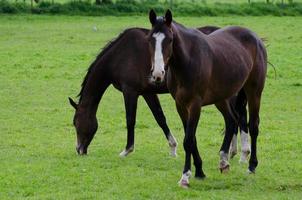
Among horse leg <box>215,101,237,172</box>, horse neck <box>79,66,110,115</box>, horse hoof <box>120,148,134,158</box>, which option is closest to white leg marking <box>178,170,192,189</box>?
horse leg <box>215,101,237,172</box>

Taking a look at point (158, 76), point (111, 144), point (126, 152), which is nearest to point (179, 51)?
point (158, 76)

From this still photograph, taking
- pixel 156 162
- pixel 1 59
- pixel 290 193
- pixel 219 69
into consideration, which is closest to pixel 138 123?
pixel 156 162

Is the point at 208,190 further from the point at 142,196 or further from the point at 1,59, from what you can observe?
the point at 1,59

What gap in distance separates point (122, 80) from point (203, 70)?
8.40 ft

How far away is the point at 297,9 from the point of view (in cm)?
3734

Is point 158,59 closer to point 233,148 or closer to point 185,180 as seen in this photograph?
point 185,180

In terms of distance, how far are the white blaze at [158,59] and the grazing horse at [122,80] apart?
2805 millimetres

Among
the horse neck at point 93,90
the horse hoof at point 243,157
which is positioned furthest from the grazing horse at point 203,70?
the horse neck at point 93,90

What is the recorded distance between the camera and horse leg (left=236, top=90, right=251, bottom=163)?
10.4 meters

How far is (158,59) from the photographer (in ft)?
26.1

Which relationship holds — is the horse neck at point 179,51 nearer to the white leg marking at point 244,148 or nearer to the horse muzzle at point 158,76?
the horse muzzle at point 158,76

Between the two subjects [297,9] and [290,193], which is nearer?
[290,193]

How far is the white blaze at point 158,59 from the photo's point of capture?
7816 millimetres

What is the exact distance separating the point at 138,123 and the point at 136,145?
1914 mm
